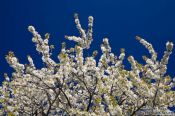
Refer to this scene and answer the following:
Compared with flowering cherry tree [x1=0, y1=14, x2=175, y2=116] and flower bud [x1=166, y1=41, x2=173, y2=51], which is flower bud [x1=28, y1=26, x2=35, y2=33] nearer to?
flowering cherry tree [x1=0, y1=14, x2=175, y2=116]

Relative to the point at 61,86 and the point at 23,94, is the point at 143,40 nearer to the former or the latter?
the point at 61,86

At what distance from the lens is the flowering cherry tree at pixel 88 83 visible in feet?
44.9

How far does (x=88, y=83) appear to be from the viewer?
15.9 m

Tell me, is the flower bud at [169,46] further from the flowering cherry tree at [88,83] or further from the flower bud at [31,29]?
the flower bud at [31,29]

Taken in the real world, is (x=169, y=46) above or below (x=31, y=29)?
below

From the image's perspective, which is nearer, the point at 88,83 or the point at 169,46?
the point at 169,46

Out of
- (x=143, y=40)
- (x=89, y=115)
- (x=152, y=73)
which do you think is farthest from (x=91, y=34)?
(x=89, y=115)

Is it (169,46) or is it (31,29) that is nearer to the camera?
(169,46)

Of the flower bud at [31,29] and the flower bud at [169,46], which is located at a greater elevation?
the flower bud at [31,29]

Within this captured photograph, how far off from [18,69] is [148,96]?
16.0 ft

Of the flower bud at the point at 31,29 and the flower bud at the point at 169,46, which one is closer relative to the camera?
the flower bud at the point at 169,46

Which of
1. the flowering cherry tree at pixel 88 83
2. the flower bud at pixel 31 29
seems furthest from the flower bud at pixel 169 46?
the flower bud at pixel 31 29

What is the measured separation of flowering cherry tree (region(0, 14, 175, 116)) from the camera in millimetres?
13688

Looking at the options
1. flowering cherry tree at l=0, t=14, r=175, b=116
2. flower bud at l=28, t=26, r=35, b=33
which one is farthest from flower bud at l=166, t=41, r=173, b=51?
flower bud at l=28, t=26, r=35, b=33
